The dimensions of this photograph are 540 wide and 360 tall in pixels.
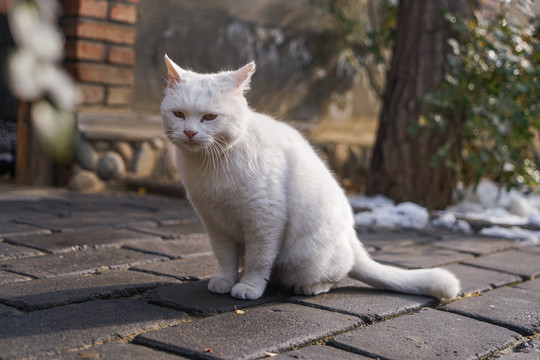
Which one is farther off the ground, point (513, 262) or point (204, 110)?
point (204, 110)

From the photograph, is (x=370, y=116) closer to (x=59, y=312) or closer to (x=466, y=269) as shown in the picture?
(x=466, y=269)

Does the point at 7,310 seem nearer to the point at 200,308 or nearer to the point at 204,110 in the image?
the point at 200,308

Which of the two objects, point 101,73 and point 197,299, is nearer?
point 197,299

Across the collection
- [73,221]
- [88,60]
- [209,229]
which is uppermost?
[88,60]

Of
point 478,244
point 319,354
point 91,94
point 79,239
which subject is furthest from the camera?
point 91,94

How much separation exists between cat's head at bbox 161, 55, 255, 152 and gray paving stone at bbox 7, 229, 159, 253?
3.36 ft

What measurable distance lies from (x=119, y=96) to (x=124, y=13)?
0.73 meters

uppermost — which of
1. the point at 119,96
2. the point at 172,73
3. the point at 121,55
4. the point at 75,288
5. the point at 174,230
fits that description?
the point at 121,55

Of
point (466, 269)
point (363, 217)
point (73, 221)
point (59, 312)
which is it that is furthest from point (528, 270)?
point (73, 221)

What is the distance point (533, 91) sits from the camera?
4.75 metres

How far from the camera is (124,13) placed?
5336 millimetres

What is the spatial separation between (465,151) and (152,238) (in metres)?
3.24

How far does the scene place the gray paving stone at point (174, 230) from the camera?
349cm

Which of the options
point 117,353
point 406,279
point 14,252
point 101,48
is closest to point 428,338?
point 406,279
